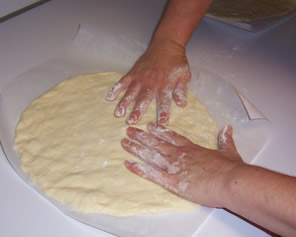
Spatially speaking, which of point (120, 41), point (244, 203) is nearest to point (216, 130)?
→ point (244, 203)

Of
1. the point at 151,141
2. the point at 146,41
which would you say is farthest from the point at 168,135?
the point at 146,41

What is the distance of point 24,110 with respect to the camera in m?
1.19

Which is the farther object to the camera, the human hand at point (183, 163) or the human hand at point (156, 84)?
the human hand at point (156, 84)

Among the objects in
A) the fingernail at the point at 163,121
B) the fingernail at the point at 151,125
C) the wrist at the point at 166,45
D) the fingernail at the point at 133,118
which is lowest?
the fingernail at the point at 133,118

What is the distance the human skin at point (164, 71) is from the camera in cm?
114

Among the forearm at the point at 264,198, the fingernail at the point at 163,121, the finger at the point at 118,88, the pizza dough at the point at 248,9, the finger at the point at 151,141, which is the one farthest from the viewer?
the pizza dough at the point at 248,9

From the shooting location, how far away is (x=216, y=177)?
0.86 m

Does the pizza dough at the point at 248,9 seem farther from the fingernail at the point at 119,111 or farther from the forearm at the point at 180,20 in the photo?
the fingernail at the point at 119,111

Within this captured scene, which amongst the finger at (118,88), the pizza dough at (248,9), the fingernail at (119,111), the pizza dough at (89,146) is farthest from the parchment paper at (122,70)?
the pizza dough at (248,9)

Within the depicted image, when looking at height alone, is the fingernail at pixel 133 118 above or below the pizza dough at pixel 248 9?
below

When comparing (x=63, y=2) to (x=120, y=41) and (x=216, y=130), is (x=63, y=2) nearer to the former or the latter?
(x=120, y=41)

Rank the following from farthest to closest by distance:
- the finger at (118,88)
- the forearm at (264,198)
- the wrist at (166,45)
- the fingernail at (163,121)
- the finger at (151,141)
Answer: the wrist at (166,45) → the finger at (118,88) → the fingernail at (163,121) → the finger at (151,141) → the forearm at (264,198)

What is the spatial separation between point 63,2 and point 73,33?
375mm

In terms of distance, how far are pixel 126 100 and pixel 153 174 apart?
1.10ft
